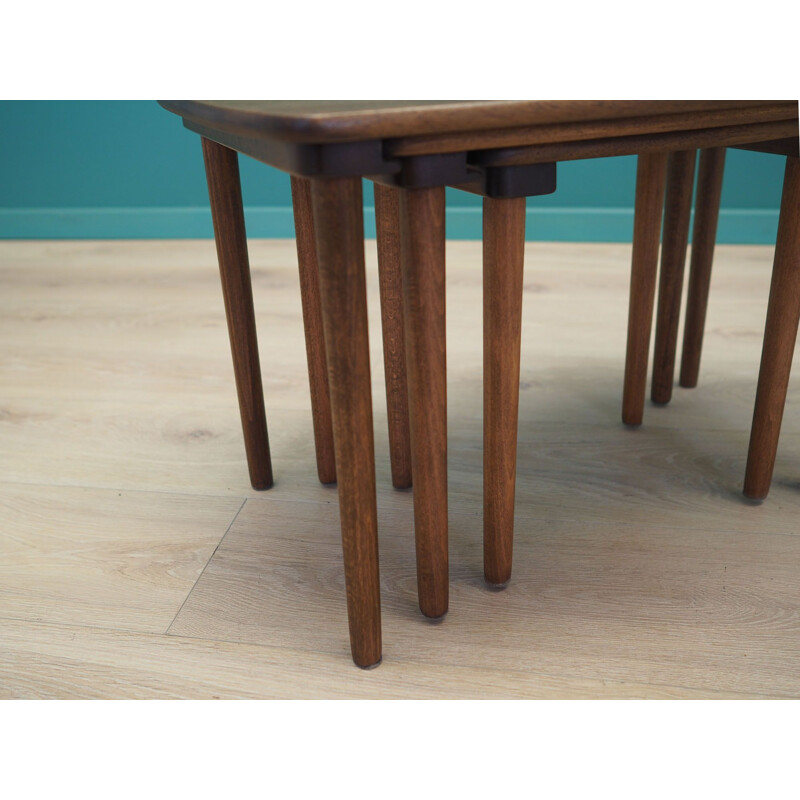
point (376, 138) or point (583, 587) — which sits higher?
point (376, 138)

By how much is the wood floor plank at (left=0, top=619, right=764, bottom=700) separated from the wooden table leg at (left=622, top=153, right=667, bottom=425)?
546 millimetres

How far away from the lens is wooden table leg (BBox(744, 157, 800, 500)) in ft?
2.96

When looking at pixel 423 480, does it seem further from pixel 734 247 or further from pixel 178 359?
pixel 734 247

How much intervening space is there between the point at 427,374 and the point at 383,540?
0.31m

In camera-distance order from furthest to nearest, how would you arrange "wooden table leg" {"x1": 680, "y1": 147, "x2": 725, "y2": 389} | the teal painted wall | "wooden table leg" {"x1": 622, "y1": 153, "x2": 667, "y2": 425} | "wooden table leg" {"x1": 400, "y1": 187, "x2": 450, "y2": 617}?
the teal painted wall < "wooden table leg" {"x1": 680, "y1": 147, "x2": 725, "y2": 389} < "wooden table leg" {"x1": 622, "y1": 153, "x2": 667, "y2": 425} < "wooden table leg" {"x1": 400, "y1": 187, "x2": 450, "y2": 617}

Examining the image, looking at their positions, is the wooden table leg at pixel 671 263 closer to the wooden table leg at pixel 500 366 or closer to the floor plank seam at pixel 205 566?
the wooden table leg at pixel 500 366

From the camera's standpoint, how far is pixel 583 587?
2.87 ft

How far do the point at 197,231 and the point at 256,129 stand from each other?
1.92m

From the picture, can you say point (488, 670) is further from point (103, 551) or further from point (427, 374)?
point (103, 551)

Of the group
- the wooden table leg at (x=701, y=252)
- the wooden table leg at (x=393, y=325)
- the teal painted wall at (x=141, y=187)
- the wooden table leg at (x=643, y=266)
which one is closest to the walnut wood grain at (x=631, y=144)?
the wooden table leg at (x=393, y=325)

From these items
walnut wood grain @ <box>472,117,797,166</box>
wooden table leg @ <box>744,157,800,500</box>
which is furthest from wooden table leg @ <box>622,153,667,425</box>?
walnut wood grain @ <box>472,117,797,166</box>

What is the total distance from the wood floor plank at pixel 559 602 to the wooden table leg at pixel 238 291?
11 cm

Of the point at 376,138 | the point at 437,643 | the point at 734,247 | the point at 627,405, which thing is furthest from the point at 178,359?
the point at 734,247

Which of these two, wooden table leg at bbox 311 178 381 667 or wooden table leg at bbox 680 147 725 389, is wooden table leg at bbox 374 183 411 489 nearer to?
wooden table leg at bbox 311 178 381 667
